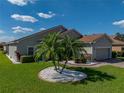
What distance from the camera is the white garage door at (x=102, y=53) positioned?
92.7ft

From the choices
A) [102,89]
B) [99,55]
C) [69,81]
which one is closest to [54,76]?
[69,81]

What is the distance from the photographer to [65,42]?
50.1 ft

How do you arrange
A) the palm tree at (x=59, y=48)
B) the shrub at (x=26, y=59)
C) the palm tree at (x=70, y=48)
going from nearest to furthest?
the palm tree at (x=59, y=48) < the palm tree at (x=70, y=48) < the shrub at (x=26, y=59)

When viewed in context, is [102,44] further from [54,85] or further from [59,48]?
[54,85]

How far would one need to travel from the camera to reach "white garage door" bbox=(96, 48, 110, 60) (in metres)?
28.3

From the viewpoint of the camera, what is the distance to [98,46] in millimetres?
27766

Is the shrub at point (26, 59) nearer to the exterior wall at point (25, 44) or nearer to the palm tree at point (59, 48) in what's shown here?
the exterior wall at point (25, 44)

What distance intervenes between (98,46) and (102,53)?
2228mm

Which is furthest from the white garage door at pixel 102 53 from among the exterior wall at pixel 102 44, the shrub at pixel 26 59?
the shrub at pixel 26 59

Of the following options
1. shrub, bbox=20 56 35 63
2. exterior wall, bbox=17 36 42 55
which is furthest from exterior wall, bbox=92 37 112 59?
shrub, bbox=20 56 35 63

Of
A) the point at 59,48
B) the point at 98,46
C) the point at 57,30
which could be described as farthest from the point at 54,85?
the point at 57,30

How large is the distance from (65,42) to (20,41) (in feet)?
41.2

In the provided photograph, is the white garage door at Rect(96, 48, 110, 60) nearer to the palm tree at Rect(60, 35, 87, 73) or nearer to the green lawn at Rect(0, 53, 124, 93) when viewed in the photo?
the green lawn at Rect(0, 53, 124, 93)

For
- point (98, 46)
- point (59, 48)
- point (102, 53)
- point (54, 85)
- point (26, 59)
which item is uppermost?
point (98, 46)
